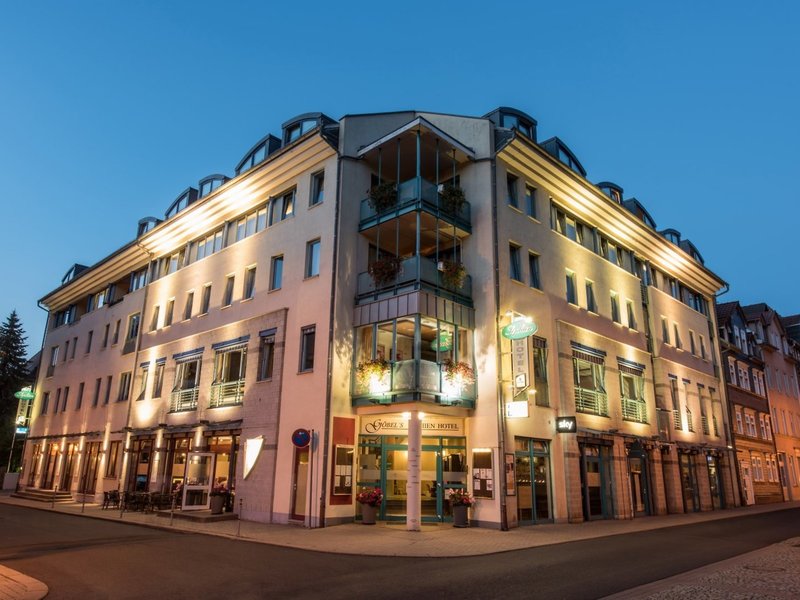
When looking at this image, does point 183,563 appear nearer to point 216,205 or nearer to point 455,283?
point 455,283

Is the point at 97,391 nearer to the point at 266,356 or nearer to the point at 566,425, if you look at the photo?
the point at 266,356

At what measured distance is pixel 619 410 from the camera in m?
23.7

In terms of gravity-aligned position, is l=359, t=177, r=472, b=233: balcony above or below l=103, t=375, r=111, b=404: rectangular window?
above

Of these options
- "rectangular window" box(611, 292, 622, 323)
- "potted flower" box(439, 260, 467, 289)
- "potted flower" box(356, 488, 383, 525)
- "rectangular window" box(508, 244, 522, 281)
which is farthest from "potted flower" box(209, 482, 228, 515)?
"rectangular window" box(611, 292, 622, 323)

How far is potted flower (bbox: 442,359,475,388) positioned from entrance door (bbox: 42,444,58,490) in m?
28.9

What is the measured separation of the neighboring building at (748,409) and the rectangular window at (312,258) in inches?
1108

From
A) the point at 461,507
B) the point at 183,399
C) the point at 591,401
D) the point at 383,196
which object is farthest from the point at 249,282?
the point at 591,401

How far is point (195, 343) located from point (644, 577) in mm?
20669

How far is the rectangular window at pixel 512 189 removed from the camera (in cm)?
2153

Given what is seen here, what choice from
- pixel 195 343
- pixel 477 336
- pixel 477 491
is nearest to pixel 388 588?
pixel 477 491

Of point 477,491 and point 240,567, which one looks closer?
point 240,567

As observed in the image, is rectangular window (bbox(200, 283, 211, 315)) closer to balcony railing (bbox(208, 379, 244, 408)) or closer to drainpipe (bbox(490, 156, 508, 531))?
balcony railing (bbox(208, 379, 244, 408))

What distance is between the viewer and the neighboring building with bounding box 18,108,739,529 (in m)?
18.0

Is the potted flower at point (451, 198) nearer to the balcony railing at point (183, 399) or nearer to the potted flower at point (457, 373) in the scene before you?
the potted flower at point (457, 373)
